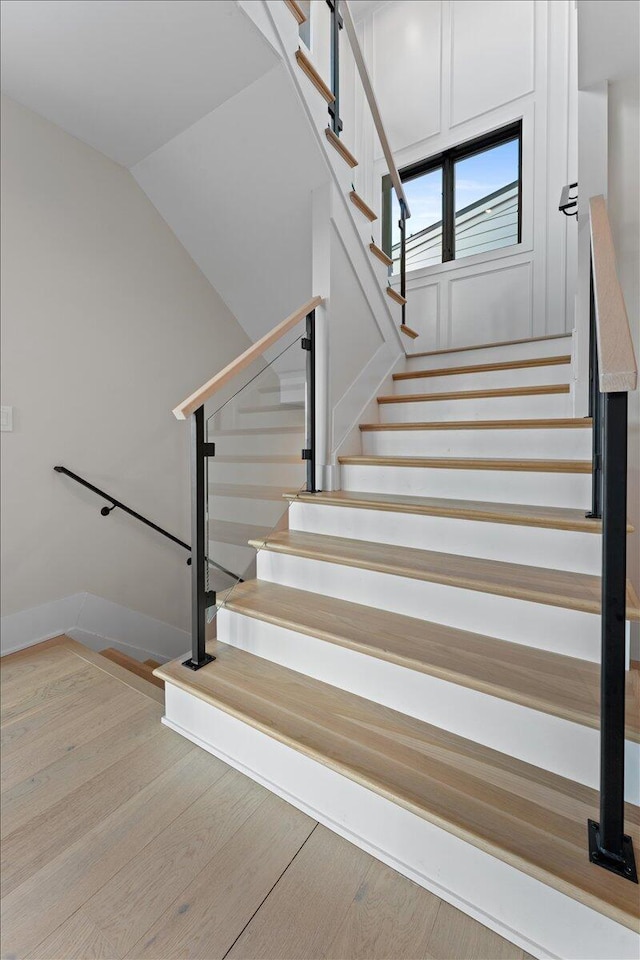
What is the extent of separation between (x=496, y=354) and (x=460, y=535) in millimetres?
1639

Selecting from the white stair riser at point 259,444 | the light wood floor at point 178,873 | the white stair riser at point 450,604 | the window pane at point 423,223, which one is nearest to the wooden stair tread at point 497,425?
the white stair riser at point 259,444

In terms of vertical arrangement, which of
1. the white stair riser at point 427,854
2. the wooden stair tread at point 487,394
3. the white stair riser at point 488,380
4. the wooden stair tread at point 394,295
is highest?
the wooden stair tread at point 394,295

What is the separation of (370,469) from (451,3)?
4.26 metres

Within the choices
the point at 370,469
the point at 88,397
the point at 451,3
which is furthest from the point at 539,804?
the point at 451,3

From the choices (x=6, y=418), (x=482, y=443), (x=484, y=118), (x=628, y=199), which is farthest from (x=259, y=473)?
(x=484, y=118)

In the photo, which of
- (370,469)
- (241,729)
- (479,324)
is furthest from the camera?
(479,324)

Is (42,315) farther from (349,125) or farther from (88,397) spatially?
A: (349,125)

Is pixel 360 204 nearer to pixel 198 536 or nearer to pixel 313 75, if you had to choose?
pixel 313 75

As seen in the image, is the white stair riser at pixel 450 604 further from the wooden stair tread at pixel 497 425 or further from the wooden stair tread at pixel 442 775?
the wooden stair tread at pixel 497 425

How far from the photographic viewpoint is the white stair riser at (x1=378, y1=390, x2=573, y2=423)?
2117mm

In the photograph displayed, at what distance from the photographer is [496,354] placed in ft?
9.31

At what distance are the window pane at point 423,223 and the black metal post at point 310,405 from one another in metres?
2.13

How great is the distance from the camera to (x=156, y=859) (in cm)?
105

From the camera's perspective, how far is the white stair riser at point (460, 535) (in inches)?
58.0
